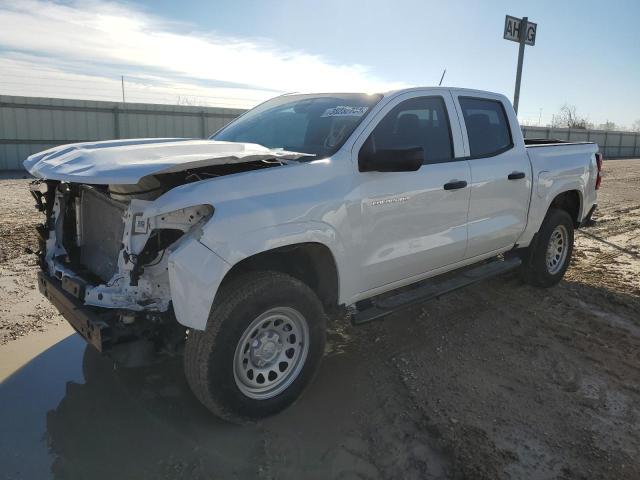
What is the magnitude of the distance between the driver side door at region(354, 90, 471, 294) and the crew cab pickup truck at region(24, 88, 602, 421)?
1 centimetres

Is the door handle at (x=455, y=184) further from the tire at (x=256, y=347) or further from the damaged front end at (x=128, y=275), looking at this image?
the damaged front end at (x=128, y=275)

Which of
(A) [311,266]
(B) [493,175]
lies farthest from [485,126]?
(A) [311,266]

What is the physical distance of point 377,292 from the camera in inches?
152

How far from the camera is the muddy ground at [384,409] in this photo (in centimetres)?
284

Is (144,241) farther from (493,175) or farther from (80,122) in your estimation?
(80,122)

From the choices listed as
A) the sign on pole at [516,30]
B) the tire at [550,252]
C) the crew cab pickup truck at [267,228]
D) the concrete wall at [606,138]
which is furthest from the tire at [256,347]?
the concrete wall at [606,138]

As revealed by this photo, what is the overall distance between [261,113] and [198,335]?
2398 mm

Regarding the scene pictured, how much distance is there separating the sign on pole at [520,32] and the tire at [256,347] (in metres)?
6.66

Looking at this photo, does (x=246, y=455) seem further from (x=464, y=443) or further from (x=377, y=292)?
(x=377, y=292)

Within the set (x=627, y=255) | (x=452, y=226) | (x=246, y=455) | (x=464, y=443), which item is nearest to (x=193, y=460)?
(x=246, y=455)

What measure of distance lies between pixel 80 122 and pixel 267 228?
56.4 feet

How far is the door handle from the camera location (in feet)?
13.3

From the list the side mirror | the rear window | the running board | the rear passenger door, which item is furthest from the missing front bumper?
the rear window

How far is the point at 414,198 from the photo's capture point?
3787 mm
